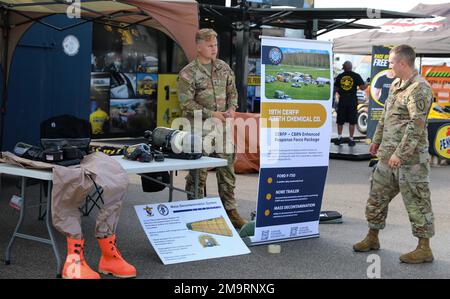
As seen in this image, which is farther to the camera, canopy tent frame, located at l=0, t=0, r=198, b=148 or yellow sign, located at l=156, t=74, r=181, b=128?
yellow sign, located at l=156, t=74, r=181, b=128

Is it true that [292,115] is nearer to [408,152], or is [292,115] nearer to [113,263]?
[408,152]

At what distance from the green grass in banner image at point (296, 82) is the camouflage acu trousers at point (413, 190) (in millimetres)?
920

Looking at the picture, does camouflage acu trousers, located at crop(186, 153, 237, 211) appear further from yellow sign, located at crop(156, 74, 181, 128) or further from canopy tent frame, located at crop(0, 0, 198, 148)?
yellow sign, located at crop(156, 74, 181, 128)

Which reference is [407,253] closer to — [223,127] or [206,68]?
[223,127]

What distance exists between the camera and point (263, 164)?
19.8ft

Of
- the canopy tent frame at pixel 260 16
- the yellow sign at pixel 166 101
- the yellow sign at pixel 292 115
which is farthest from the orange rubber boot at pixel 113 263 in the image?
the yellow sign at pixel 166 101

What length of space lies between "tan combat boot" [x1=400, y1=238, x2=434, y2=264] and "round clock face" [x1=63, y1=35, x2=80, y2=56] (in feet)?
19.9

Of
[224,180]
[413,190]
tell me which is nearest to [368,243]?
[413,190]

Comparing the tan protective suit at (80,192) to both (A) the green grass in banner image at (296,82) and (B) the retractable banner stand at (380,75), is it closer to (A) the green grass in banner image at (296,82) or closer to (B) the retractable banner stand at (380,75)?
(A) the green grass in banner image at (296,82)

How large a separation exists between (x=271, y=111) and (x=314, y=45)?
80 centimetres

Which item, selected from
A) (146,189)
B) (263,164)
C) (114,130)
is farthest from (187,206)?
(114,130)

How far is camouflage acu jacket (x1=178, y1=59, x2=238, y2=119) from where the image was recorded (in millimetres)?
6461

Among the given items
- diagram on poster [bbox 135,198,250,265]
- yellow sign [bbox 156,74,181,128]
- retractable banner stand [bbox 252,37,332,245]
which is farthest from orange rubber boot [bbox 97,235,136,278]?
yellow sign [bbox 156,74,181,128]

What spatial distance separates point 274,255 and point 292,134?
1.09 metres
